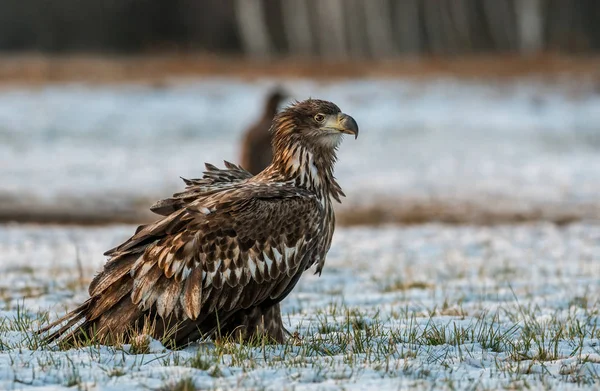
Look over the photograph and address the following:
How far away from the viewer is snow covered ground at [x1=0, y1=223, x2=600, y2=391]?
5.22m

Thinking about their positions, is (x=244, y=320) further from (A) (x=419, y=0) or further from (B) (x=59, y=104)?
(A) (x=419, y=0)

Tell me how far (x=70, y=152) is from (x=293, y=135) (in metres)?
19.6

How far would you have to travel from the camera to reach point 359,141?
27578 millimetres

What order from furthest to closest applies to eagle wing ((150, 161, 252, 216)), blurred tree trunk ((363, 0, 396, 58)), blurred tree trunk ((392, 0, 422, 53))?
blurred tree trunk ((392, 0, 422, 53)), blurred tree trunk ((363, 0, 396, 58)), eagle wing ((150, 161, 252, 216))

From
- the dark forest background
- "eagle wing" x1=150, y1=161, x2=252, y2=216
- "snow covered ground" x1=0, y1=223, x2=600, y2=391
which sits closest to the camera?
"snow covered ground" x1=0, y1=223, x2=600, y2=391

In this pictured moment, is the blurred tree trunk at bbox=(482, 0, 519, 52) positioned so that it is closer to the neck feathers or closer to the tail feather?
the neck feathers

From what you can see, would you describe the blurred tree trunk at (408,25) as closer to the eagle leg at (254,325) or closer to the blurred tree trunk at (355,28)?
the blurred tree trunk at (355,28)

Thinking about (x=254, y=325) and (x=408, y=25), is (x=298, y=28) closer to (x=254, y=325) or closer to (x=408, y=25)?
(x=408, y=25)

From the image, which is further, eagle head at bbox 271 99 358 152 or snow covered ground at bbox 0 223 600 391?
eagle head at bbox 271 99 358 152

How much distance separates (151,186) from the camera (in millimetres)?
20672

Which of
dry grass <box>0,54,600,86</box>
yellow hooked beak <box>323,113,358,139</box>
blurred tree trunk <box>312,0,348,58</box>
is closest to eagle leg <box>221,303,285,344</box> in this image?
yellow hooked beak <box>323,113,358,139</box>

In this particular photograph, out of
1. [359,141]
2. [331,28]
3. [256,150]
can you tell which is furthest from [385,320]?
[331,28]

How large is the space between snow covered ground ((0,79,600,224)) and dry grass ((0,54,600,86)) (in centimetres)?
109

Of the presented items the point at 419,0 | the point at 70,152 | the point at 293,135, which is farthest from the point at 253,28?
the point at 293,135
